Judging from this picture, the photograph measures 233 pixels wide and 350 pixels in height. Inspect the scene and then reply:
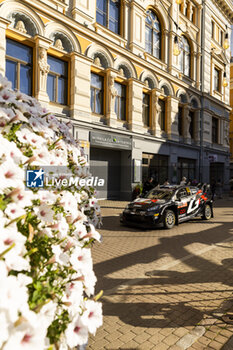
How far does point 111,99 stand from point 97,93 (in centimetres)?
97

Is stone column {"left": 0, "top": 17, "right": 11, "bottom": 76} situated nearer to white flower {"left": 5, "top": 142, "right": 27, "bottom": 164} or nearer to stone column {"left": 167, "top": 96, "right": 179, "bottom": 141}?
white flower {"left": 5, "top": 142, "right": 27, "bottom": 164}

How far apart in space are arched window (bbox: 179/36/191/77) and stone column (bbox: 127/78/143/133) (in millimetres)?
6638

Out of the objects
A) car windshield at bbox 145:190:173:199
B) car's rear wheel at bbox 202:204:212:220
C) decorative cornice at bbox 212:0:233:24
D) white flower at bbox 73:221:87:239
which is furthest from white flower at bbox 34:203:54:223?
decorative cornice at bbox 212:0:233:24

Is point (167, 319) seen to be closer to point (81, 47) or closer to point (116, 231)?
point (116, 231)

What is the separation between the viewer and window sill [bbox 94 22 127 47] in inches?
594

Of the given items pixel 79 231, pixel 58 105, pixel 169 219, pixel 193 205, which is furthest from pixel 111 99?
pixel 79 231

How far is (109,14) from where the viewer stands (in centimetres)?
1605

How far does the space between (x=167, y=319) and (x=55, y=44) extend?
1401 centimetres

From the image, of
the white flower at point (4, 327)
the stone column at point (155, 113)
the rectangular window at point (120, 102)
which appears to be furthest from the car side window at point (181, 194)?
the stone column at point (155, 113)

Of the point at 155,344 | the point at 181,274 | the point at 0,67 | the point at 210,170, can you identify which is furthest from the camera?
the point at 210,170

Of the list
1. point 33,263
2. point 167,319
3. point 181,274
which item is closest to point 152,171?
point 181,274

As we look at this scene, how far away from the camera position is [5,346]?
94cm

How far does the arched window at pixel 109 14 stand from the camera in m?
15.6

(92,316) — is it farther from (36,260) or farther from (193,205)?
(193,205)
